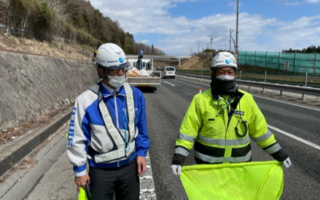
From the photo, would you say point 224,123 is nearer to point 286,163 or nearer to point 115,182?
point 286,163

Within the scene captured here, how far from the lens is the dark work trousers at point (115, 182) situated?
233 centimetres

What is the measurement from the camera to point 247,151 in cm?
267

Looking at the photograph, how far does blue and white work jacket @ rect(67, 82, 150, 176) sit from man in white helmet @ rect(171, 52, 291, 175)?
0.51m

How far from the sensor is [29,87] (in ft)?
24.3

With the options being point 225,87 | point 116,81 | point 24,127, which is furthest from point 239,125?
point 24,127

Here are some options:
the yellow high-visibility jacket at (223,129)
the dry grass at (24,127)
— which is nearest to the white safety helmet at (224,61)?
the yellow high-visibility jacket at (223,129)

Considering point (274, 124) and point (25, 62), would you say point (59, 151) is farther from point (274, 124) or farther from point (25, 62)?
point (274, 124)

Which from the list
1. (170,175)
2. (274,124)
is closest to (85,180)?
(170,175)

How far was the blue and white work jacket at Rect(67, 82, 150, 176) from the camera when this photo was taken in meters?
2.24

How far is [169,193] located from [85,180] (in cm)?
170

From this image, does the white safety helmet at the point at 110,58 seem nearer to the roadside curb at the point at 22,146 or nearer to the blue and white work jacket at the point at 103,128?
the blue and white work jacket at the point at 103,128

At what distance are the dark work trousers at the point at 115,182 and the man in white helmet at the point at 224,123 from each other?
47 cm

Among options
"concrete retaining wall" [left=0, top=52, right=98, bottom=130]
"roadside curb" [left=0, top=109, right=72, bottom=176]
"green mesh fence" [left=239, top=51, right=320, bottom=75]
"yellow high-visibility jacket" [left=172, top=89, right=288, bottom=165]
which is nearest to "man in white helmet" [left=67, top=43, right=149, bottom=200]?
"yellow high-visibility jacket" [left=172, top=89, right=288, bottom=165]

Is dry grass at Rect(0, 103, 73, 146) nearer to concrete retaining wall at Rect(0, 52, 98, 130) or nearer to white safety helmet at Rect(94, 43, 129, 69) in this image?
concrete retaining wall at Rect(0, 52, 98, 130)
